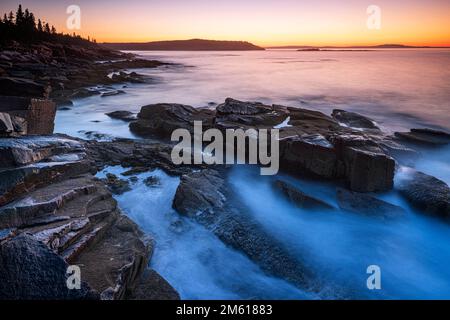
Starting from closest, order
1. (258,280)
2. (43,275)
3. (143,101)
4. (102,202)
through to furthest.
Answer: (43,275) < (258,280) < (102,202) < (143,101)

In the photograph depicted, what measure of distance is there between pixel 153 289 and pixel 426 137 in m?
11.3

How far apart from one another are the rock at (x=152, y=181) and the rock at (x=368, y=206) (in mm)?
4563

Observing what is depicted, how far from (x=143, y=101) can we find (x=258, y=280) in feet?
60.6

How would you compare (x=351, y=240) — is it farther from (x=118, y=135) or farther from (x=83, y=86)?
(x=83, y=86)

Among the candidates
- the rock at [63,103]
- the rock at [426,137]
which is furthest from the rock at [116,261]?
the rock at [63,103]

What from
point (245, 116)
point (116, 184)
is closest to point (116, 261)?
point (116, 184)

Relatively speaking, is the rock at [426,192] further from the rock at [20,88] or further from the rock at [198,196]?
the rock at [20,88]

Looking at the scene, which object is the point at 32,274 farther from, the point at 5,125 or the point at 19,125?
the point at 19,125

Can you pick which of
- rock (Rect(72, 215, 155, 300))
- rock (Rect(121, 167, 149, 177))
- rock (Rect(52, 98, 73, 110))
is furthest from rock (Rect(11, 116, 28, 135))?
rock (Rect(52, 98, 73, 110))

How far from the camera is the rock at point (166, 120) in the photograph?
38.1 ft

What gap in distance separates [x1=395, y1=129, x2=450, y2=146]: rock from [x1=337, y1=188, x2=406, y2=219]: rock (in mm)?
5429

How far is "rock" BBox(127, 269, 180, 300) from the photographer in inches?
171
